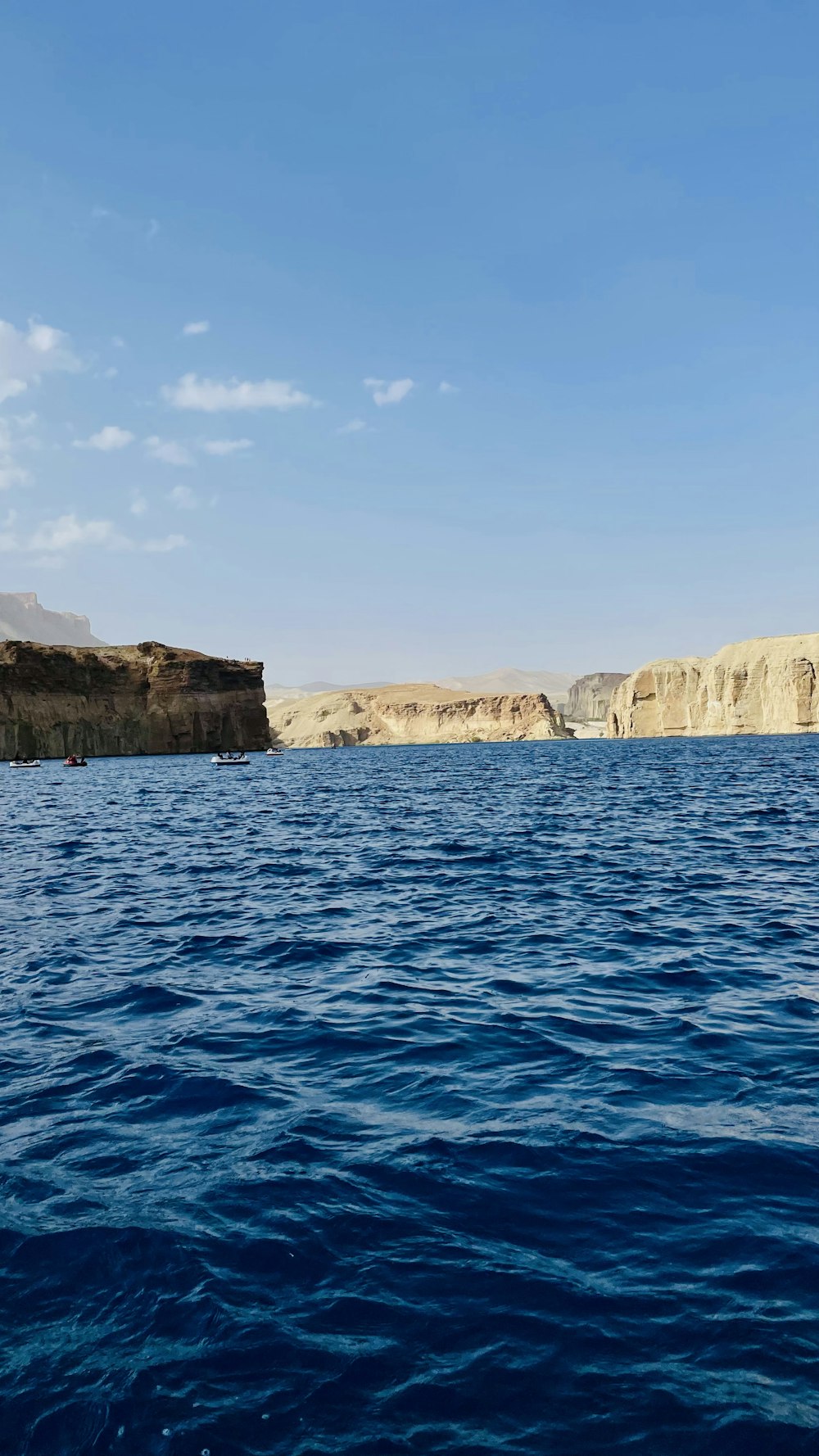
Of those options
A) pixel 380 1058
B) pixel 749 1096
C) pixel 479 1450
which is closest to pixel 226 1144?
pixel 380 1058

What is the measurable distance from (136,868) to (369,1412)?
21236mm

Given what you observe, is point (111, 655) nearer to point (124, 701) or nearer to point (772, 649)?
point (124, 701)

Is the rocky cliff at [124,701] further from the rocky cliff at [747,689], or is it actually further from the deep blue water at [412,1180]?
the deep blue water at [412,1180]

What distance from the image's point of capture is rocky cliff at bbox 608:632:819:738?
6604 inches

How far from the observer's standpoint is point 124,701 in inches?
5743

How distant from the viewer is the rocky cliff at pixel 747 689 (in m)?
168

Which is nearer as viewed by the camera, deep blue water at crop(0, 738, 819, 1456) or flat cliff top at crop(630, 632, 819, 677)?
deep blue water at crop(0, 738, 819, 1456)

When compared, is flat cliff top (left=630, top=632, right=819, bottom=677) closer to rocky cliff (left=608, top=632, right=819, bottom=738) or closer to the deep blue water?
rocky cliff (left=608, top=632, right=819, bottom=738)

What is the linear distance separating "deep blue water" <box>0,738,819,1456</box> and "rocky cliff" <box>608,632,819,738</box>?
542 feet

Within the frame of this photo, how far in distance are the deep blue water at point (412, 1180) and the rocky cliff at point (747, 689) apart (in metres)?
165

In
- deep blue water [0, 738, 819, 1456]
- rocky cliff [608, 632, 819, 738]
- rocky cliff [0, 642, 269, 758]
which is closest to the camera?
deep blue water [0, 738, 819, 1456]

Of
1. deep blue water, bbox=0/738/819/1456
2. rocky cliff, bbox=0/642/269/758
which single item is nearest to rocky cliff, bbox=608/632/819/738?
rocky cliff, bbox=0/642/269/758

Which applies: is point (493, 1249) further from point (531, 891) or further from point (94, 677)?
point (94, 677)

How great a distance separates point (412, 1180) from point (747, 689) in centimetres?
18487
